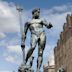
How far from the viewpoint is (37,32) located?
59.0 ft

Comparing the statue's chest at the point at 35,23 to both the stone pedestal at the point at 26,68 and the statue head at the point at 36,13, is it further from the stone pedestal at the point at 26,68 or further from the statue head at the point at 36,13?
the stone pedestal at the point at 26,68

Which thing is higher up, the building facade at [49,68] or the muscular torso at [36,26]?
the building facade at [49,68]

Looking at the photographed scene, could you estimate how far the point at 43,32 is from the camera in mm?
17984

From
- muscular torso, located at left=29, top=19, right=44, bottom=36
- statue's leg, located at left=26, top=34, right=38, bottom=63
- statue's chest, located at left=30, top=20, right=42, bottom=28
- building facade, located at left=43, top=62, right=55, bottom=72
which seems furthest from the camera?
building facade, located at left=43, top=62, right=55, bottom=72

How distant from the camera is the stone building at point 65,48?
79.2m

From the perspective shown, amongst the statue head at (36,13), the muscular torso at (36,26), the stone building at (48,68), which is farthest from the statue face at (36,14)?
the stone building at (48,68)

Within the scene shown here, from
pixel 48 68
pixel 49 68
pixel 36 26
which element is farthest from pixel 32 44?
pixel 48 68

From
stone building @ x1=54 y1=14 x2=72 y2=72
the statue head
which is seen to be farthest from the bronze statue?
stone building @ x1=54 y1=14 x2=72 y2=72

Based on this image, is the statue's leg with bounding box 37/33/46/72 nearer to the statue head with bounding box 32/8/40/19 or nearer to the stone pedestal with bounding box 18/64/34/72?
the stone pedestal with bounding box 18/64/34/72

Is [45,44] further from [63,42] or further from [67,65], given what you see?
[63,42]

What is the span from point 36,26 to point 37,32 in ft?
1.04

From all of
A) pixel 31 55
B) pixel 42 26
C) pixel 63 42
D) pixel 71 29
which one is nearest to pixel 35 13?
pixel 42 26

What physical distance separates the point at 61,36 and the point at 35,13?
70871 mm

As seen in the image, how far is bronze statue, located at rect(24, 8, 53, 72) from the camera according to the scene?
17766 mm
